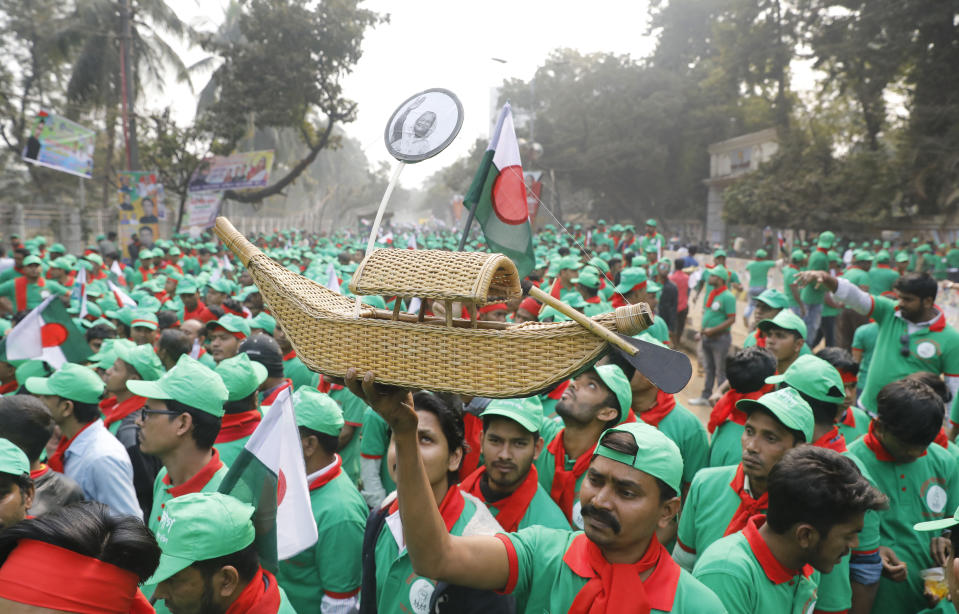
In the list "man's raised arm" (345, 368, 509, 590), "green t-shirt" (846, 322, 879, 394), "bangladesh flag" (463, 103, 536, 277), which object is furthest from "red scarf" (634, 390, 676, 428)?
"green t-shirt" (846, 322, 879, 394)

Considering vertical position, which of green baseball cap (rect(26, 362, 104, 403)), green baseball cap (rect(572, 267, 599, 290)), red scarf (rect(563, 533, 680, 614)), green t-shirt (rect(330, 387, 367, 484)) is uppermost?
green baseball cap (rect(572, 267, 599, 290))

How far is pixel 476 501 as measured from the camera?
281 centimetres

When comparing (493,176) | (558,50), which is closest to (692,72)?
(558,50)

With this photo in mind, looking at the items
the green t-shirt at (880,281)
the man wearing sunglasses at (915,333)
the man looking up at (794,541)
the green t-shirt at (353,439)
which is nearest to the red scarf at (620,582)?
the man looking up at (794,541)

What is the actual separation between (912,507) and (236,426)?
380cm

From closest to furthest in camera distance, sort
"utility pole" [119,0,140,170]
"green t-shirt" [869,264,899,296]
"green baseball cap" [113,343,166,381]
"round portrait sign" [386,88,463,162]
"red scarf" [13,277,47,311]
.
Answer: "round portrait sign" [386,88,463,162], "green baseball cap" [113,343,166,381], "red scarf" [13,277,47,311], "green t-shirt" [869,264,899,296], "utility pole" [119,0,140,170]

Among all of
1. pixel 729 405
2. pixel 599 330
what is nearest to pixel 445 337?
pixel 599 330

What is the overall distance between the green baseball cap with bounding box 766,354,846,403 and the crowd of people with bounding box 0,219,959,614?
0.5 inches

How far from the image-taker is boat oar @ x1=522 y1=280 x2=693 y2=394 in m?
1.76

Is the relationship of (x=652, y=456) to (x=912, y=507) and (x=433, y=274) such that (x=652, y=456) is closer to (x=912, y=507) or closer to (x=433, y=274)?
(x=433, y=274)

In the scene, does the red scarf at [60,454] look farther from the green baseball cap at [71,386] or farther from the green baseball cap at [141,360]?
the green baseball cap at [141,360]

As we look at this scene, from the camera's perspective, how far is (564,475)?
12.0 feet

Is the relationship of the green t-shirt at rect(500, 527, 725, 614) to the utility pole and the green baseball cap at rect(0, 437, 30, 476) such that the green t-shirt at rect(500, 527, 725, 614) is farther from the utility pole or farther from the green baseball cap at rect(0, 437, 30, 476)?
the utility pole

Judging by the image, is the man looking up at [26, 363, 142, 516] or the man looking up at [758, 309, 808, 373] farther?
the man looking up at [758, 309, 808, 373]
